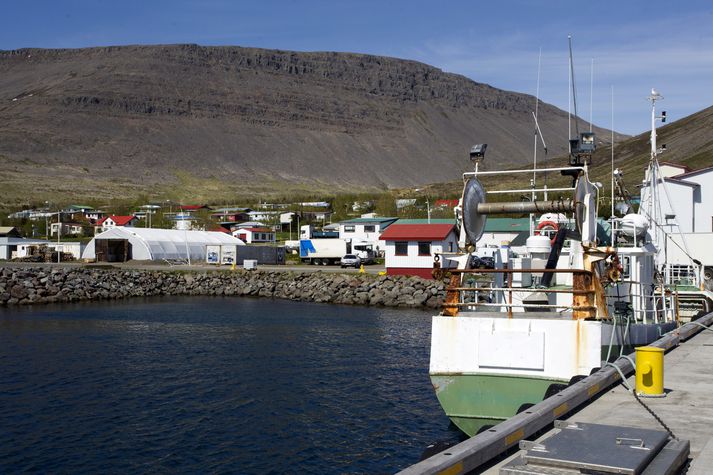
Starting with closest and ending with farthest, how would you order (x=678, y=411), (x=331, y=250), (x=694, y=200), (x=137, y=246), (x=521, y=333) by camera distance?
(x=678, y=411), (x=521, y=333), (x=694, y=200), (x=331, y=250), (x=137, y=246)

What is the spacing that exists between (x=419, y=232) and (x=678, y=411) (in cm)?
5543

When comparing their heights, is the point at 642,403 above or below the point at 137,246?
below

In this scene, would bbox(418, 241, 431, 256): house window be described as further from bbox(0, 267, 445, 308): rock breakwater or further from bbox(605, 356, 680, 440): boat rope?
bbox(605, 356, 680, 440): boat rope

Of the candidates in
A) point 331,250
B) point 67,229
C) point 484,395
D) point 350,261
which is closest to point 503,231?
point 350,261

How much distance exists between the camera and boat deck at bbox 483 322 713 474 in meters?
10.0

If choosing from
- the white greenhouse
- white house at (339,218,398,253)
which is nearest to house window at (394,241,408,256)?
white house at (339,218,398,253)

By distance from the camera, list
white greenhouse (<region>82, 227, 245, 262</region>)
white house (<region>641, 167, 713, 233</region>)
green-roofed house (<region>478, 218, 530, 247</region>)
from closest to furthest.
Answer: white house (<region>641, 167, 713, 233</region>) → green-roofed house (<region>478, 218, 530, 247</region>) → white greenhouse (<region>82, 227, 245, 262</region>)

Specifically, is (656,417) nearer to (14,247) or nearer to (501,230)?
(501,230)

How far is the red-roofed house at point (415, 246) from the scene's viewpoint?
66.8m

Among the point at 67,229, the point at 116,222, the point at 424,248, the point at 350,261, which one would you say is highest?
the point at 116,222

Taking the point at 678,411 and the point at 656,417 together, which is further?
the point at 678,411

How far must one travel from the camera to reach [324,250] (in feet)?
288

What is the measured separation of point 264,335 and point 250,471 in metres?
24.2

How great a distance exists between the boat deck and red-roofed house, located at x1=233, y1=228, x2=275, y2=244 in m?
100
